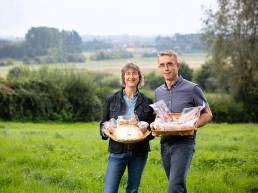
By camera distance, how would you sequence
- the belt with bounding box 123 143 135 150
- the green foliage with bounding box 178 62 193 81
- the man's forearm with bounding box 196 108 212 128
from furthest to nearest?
1. the green foliage with bounding box 178 62 193 81
2. the belt with bounding box 123 143 135 150
3. the man's forearm with bounding box 196 108 212 128

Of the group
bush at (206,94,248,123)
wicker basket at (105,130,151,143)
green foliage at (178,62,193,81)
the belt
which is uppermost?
wicker basket at (105,130,151,143)

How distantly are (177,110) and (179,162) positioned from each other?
27.3 inches

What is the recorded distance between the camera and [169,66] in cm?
682

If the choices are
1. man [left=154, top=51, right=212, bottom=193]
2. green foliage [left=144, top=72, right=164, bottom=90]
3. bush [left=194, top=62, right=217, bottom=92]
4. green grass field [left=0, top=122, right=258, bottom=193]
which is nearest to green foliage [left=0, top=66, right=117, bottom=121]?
green foliage [left=144, top=72, right=164, bottom=90]

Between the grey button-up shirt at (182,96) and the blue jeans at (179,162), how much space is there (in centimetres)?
47

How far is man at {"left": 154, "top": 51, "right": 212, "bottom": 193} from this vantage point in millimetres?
6571

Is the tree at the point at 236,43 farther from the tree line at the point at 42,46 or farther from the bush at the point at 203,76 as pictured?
the tree line at the point at 42,46

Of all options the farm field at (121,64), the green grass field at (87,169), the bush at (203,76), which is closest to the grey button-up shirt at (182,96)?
the green grass field at (87,169)

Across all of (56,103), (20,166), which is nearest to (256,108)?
(56,103)

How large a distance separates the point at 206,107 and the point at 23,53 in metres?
82.7

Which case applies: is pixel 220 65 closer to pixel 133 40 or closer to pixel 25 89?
pixel 25 89

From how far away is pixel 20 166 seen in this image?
11.7 metres

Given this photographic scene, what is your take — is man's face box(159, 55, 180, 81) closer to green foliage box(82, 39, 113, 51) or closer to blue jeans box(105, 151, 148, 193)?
blue jeans box(105, 151, 148, 193)

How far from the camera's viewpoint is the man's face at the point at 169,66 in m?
6.79
